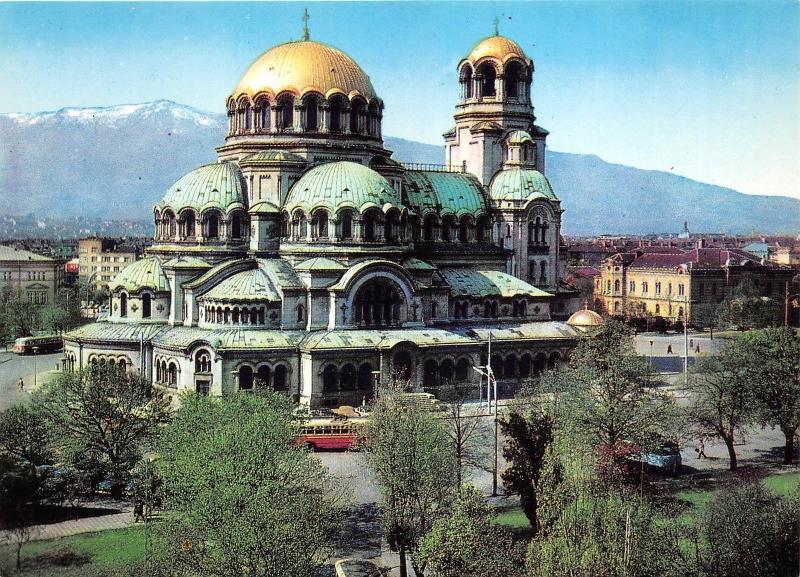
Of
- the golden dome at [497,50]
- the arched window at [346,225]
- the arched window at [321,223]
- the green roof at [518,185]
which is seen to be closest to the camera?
the arched window at [346,225]

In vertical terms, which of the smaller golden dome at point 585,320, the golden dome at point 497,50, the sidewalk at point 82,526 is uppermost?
the golden dome at point 497,50

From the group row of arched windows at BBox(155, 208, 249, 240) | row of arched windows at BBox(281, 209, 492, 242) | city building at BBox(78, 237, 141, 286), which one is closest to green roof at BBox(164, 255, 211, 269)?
row of arched windows at BBox(155, 208, 249, 240)

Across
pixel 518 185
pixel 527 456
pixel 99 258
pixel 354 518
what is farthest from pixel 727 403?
pixel 99 258

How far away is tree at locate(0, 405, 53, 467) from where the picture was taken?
38.6 metres

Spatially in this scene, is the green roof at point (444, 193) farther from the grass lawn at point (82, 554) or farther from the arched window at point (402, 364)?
the grass lawn at point (82, 554)

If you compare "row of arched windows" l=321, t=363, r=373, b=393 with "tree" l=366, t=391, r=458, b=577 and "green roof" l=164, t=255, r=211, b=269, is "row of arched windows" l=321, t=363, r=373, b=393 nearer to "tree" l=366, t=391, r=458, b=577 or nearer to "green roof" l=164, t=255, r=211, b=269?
"green roof" l=164, t=255, r=211, b=269

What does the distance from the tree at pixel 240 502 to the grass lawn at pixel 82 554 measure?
252 centimetres

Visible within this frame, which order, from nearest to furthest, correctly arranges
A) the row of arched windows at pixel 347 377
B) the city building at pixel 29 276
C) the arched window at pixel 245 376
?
1. the arched window at pixel 245 376
2. the row of arched windows at pixel 347 377
3. the city building at pixel 29 276

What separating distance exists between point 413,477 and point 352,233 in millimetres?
28275

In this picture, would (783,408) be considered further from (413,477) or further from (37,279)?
(37,279)

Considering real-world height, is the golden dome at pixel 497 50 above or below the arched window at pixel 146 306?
above

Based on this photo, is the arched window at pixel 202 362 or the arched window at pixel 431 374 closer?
the arched window at pixel 202 362

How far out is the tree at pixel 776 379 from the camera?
151ft

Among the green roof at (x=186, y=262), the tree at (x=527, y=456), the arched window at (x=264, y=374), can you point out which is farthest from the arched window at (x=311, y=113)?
the tree at (x=527, y=456)
